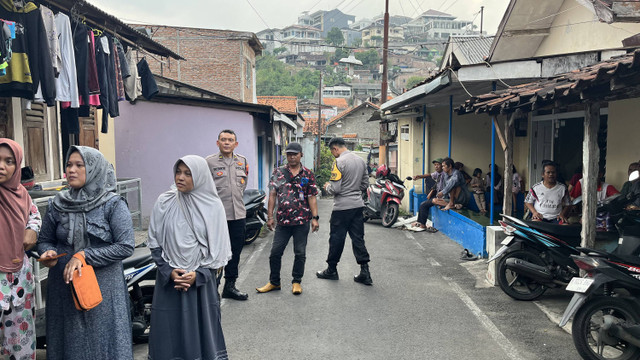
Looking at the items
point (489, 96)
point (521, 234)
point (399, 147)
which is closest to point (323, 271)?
point (521, 234)

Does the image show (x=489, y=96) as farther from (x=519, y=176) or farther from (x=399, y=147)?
(x=399, y=147)

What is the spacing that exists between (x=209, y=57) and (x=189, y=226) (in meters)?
24.0

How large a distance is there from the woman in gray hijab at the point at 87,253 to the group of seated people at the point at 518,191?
5533 mm

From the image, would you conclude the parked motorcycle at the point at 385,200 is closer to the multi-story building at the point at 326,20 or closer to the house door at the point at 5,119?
the house door at the point at 5,119

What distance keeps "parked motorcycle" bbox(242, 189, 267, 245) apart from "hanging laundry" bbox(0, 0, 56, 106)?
4.51m

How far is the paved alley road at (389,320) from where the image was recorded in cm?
466

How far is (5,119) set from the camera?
6914 millimetres

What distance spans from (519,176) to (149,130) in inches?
333

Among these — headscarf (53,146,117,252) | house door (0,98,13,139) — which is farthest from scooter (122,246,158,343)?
house door (0,98,13,139)

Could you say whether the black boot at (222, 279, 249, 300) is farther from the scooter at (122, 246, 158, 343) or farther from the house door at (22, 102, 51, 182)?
the house door at (22, 102, 51, 182)

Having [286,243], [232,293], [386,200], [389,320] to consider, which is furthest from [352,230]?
[386,200]

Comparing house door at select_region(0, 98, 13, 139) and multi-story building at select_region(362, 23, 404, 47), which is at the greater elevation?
multi-story building at select_region(362, 23, 404, 47)

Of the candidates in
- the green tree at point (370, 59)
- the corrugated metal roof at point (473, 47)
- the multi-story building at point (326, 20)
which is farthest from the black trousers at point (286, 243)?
the multi-story building at point (326, 20)

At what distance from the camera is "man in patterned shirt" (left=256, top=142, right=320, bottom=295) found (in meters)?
6.29
